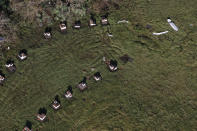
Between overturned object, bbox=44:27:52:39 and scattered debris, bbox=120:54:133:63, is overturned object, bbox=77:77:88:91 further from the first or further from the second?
overturned object, bbox=44:27:52:39

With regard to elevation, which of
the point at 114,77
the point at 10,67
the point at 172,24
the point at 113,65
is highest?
the point at 172,24

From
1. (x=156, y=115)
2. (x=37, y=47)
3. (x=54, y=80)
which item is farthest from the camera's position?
(x=37, y=47)

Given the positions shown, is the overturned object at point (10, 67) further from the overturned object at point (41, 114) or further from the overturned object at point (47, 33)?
the overturned object at point (41, 114)

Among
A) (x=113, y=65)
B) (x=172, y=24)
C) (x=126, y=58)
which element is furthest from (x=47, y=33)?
(x=172, y=24)

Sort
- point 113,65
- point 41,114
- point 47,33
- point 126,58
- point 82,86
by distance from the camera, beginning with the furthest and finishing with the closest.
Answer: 1. point 47,33
2. point 126,58
3. point 113,65
4. point 82,86
5. point 41,114

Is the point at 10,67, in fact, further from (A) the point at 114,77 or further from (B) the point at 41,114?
(A) the point at 114,77

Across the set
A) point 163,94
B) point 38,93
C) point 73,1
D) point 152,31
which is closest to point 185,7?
point 152,31

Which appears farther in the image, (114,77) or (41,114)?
(114,77)

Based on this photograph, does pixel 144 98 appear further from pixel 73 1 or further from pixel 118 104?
pixel 73 1
